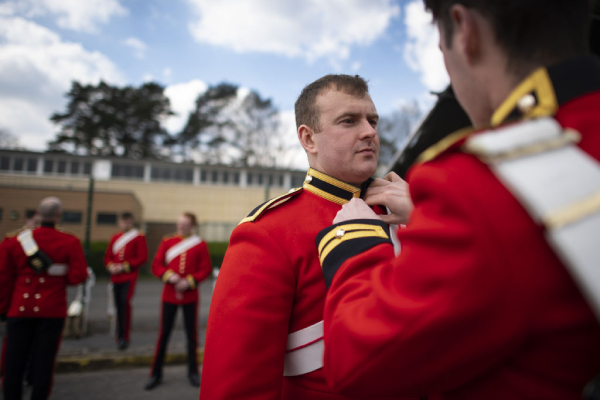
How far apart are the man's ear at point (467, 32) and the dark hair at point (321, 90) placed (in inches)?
33.2

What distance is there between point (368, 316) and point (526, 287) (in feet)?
1.05

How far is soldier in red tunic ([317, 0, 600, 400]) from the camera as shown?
0.68 metres

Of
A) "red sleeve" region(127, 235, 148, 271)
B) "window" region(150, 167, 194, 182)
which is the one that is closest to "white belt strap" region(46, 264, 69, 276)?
"red sleeve" region(127, 235, 148, 271)

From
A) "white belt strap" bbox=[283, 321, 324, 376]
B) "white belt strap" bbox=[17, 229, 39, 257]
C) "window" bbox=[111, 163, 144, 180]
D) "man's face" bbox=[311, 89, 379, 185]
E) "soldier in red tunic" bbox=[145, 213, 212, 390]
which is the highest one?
"window" bbox=[111, 163, 144, 180]

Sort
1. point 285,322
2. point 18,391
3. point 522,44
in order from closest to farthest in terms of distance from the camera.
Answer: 1. point 522,44
2. point 285,322
3. point 18,391

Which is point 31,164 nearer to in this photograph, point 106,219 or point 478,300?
point 106,219

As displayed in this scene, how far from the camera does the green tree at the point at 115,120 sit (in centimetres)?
3469

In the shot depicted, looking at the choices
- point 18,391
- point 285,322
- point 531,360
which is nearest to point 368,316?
point 531,360

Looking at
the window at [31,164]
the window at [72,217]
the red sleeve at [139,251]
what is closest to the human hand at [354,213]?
the red sleeve at [139,251]

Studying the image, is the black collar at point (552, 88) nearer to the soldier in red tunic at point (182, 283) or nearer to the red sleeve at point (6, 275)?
the red sleeve at point (6, 275)

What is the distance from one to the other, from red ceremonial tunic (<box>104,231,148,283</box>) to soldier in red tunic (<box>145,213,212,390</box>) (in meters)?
1.23

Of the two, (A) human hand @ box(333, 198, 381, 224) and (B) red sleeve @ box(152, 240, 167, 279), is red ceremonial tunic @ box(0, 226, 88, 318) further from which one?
(A) human hand @ box(333, 198, 381, 224)

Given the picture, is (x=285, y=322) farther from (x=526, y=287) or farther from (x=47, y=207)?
(x=47, y=207)

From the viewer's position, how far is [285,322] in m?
1.46
